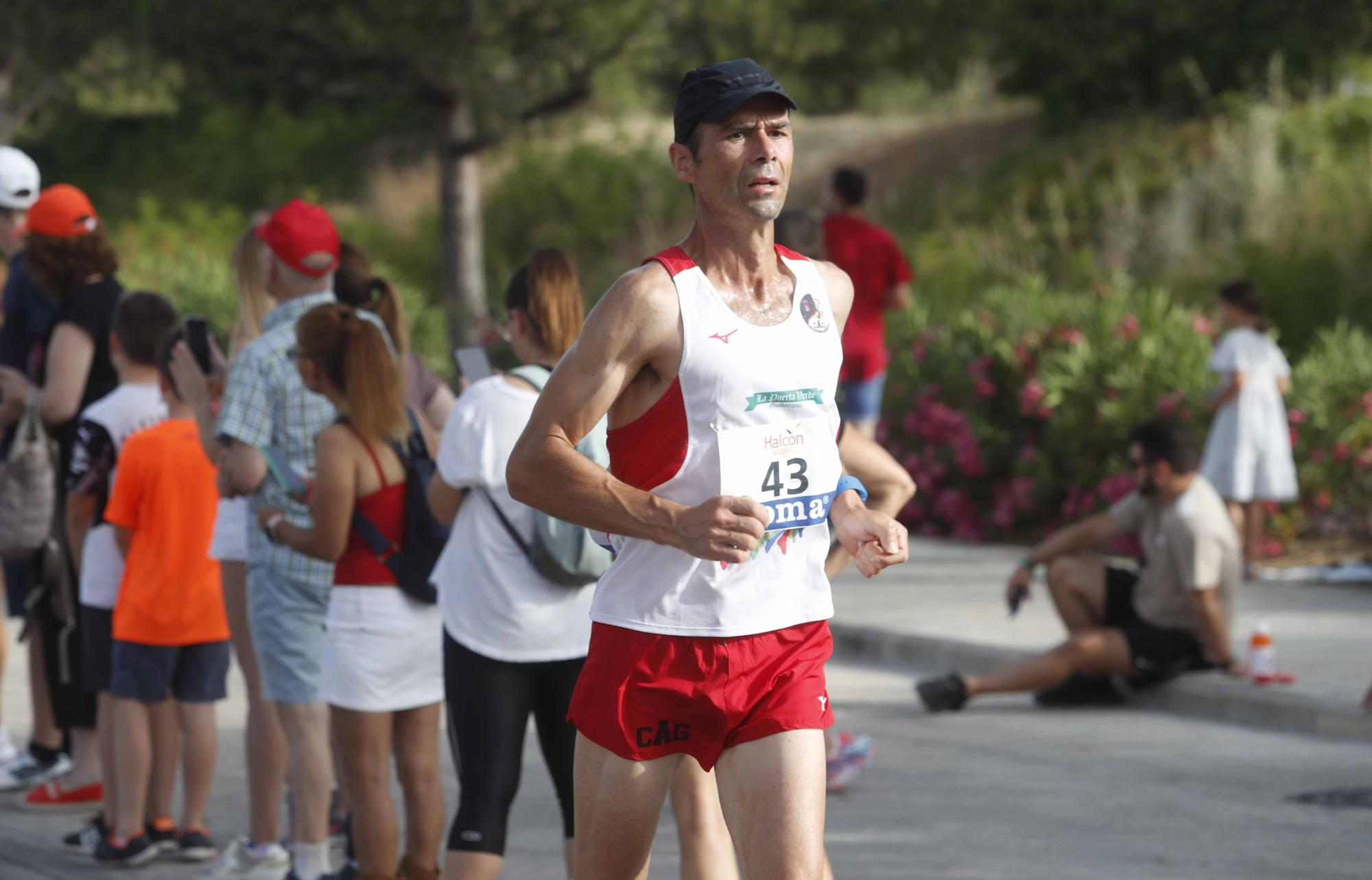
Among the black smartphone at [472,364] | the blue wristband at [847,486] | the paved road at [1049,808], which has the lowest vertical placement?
the paved road at [1049,808]

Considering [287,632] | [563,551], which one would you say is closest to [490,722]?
[563,551]

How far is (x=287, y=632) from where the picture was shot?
5914 mm

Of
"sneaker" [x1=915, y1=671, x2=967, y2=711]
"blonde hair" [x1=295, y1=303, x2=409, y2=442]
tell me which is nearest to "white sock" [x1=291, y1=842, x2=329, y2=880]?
"blonde hair" [x1=295, y1=303, x2=409, y2=442]

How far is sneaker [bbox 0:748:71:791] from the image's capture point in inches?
303

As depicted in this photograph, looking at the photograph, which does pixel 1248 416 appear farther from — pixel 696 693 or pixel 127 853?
pixel 696 693

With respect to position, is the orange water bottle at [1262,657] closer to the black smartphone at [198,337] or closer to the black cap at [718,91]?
the black smartphone at [198,337]

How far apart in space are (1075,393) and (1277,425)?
6.69 feet

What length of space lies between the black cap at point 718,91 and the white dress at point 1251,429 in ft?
30.9

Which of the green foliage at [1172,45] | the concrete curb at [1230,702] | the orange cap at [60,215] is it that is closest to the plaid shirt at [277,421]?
the orange cap at [60,215]

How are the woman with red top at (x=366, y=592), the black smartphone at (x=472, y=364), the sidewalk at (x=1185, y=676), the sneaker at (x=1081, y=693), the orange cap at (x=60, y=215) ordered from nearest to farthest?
the woman with red top at (x=366, y=592) → the black smartphone at (x=472, y=364) → the orange cap at (x=60, y=215) → the sidewalk at (x=1185, y=676) → the sneaker at (x=1081, y=693)

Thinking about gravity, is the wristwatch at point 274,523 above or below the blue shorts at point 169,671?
above

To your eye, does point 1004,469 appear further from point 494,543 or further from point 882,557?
point 882,557

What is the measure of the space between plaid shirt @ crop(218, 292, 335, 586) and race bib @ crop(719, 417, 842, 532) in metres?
2.30

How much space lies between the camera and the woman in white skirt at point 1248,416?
1270 centimetres
